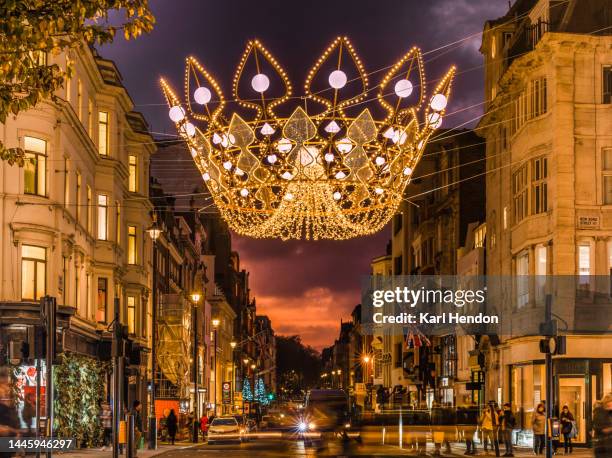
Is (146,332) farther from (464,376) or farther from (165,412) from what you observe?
(464,376)

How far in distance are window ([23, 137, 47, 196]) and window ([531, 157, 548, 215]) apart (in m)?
19.7

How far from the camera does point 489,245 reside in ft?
181

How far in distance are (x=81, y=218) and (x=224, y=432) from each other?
11.8 m

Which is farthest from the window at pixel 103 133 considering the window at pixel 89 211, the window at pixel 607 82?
the window at pixel 607 82

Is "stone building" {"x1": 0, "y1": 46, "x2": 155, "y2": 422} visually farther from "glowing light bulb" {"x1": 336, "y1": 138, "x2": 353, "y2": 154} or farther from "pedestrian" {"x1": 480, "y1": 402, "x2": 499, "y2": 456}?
"pedestrian" {"x1": 480, "y1": 402, "x2": 499, "y2": 456}

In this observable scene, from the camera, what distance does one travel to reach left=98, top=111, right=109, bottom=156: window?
49250mm

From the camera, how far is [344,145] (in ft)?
71.9

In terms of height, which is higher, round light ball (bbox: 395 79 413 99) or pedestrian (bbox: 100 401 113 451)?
round light ball (bbox: 395 79 413 99)

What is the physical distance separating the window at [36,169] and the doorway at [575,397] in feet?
68.6

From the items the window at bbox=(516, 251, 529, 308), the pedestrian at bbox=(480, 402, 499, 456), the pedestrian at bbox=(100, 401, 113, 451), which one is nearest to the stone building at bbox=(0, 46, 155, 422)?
the pedestrian at bbox=(100, 401, 113, 451)

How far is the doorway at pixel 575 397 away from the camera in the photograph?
42844mm

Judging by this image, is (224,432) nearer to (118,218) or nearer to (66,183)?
(118,218)

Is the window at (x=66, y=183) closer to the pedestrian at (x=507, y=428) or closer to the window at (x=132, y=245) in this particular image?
the window at (x=132, y=245)

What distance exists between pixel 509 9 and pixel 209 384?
59.1 meters
